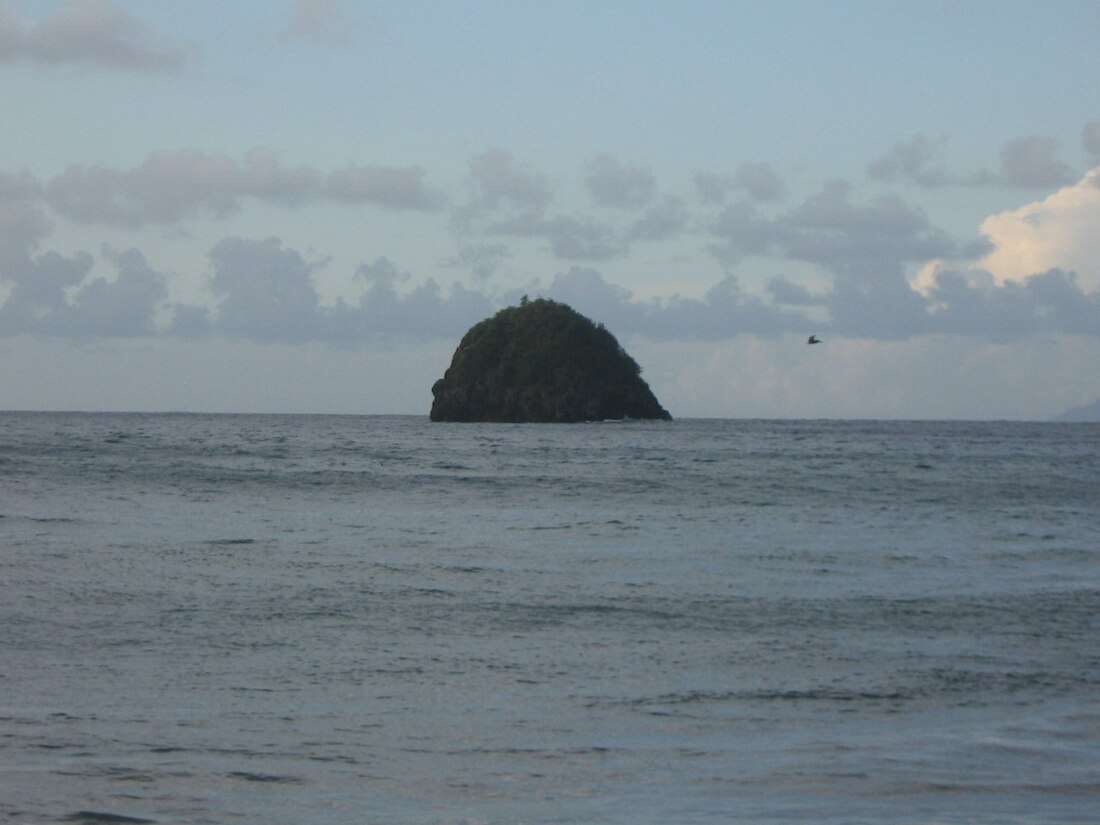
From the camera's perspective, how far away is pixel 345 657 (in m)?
12.2

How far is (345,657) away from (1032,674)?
672 cm

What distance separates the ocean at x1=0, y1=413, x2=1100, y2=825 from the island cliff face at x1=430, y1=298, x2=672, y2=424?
11501 centimetres

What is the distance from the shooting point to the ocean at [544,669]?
25.7ft

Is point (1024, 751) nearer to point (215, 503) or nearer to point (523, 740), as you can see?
point (523, 740)

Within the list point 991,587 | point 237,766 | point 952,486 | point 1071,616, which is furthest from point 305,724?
point 952,486

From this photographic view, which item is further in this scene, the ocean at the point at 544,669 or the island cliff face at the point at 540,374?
the island cliff face at the point at 540,374

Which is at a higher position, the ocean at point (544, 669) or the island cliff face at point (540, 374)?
the island cliff face at point (540, 374)

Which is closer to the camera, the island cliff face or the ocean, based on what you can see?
the ocean

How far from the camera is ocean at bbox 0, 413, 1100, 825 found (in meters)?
7.84

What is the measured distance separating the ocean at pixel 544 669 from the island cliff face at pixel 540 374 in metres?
115

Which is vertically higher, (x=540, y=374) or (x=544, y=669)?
(x=540, y=374)

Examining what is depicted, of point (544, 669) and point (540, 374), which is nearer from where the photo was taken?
point (544, 669)

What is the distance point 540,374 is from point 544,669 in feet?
435

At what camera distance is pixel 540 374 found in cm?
14425
